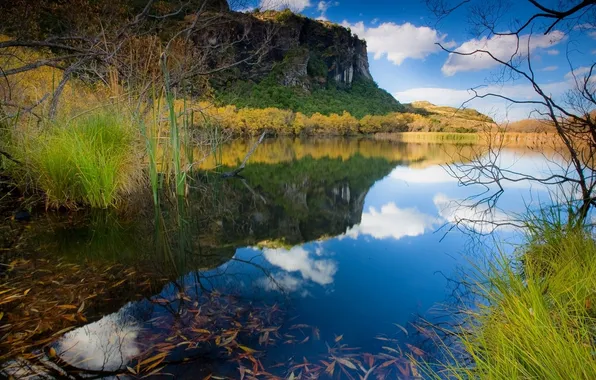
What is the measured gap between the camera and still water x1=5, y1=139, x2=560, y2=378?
1.64 meters

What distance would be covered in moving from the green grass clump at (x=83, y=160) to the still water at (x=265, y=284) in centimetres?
43

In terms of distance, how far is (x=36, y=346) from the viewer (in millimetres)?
1609

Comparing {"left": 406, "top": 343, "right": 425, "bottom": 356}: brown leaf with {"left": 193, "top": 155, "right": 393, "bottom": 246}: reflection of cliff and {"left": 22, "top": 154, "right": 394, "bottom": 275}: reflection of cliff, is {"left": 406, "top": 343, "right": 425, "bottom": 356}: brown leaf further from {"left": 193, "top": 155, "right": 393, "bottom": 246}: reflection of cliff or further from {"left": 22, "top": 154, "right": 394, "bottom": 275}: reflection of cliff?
{"left": 193, "top": 155, "right": 393, "bottom": 246}: reflection of cliff

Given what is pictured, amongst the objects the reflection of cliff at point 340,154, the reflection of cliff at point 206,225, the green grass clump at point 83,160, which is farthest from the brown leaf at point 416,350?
the reflection of cliff at point 340,154

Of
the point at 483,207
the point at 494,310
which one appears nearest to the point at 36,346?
the point at 494,310

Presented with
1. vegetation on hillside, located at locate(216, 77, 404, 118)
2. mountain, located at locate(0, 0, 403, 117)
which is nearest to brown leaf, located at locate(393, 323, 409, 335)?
mountain, located at locate(0, 0, 403, 117)

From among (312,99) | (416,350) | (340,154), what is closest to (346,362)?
(416,350)

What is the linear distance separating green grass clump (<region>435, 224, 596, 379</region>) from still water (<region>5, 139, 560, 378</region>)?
367mm

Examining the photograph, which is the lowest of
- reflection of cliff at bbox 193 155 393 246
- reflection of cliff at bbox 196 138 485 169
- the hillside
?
reflection of cliff at bbox 193 155 393 246

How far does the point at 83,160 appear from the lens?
3885 millimetres

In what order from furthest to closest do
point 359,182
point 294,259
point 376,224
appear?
point 359,182, point 376,224, point 294,259

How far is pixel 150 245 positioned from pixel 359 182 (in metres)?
6.37

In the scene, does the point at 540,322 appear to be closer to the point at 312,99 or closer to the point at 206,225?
the point at 206,225

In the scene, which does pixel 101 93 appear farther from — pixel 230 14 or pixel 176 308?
pixel 176 308
